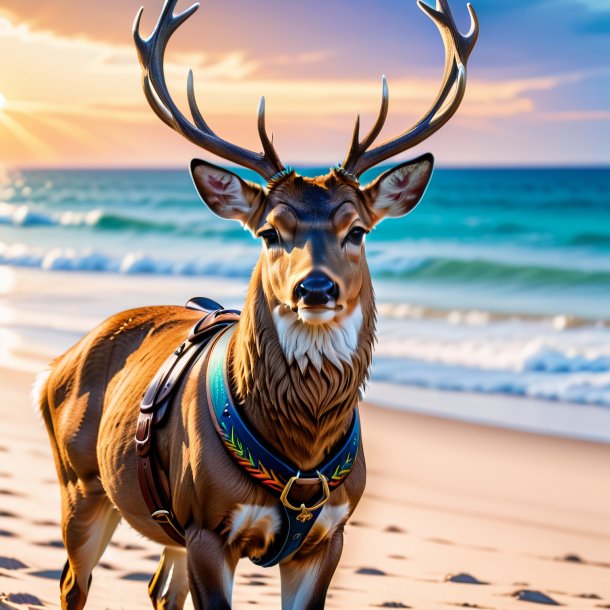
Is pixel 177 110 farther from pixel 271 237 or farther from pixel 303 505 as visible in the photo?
pixel 303 505

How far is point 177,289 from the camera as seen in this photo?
19250 mm

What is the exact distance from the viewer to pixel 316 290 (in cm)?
342

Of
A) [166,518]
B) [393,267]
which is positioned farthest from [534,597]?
[393,267]

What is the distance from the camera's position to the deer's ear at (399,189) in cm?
388

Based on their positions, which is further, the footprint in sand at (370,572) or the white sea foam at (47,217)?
the white sea foam at (47,217)

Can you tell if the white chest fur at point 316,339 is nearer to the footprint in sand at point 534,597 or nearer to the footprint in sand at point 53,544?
the footprint in sand at point 534,597

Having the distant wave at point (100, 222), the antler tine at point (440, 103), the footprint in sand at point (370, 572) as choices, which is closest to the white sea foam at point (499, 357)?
the footprint in sand at point (370, 572)

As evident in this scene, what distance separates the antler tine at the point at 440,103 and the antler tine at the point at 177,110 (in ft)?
0.89

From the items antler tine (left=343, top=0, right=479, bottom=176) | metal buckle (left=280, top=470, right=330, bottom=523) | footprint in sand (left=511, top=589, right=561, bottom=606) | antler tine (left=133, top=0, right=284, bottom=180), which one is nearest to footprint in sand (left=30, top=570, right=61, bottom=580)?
footprint in sand (left=511, top=589, right=561, bottom=606)

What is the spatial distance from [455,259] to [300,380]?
67.4 ft

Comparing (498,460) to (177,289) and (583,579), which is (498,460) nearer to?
(583,579)

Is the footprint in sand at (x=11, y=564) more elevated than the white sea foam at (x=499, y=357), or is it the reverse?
the white sea foam at (x=499, y=357)

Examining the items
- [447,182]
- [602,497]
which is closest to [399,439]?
[602,497]

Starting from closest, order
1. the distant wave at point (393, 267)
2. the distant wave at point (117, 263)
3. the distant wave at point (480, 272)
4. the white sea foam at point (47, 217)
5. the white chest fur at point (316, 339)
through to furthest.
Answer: the white chest fur at point (316, 339) → the distant wave at point (480, 272) → the distant wave at point (393, 267) → the distant wave at point (117, 263) → the white sea foam at point (47, 217)
